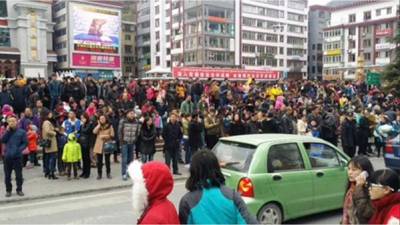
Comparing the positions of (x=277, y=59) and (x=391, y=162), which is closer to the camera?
(x=391, y=162)

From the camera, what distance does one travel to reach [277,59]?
10150cm

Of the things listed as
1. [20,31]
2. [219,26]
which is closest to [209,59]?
[219,26]

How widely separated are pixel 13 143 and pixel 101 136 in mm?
2482

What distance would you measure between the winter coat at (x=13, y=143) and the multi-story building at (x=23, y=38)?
68138 millimetres

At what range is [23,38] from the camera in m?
75.1

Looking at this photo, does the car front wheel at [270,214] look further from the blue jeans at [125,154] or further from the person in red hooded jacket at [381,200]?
the blue jeans at [125,154]

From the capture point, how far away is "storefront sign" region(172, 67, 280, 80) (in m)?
31.1

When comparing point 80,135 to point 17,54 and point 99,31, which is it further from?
point 99,31

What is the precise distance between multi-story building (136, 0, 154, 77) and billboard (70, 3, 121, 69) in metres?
17.7

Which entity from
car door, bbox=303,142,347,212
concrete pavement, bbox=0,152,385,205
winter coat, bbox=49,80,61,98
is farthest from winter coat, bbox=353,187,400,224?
winter coat, bbox=49,80,61,98

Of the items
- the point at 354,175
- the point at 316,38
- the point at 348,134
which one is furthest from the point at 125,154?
the point at 316,38

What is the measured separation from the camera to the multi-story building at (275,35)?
Result: 307 feet

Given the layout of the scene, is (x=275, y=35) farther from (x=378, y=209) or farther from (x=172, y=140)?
(x=378, y=209)

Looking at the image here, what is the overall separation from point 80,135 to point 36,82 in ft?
22.6
